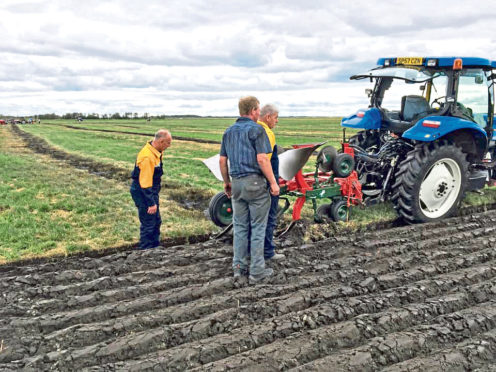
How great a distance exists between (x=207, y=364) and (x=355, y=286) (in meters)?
1.63

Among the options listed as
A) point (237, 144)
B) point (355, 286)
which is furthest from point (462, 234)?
point (237, 144)

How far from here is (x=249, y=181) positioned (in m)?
3.86

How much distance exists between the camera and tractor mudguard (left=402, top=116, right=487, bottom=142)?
223 inches

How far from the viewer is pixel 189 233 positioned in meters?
5.64

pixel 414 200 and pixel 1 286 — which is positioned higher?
pixel 414 200

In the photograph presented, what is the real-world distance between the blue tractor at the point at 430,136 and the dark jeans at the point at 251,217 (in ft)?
8.72

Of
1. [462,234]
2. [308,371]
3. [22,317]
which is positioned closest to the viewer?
[308,371]

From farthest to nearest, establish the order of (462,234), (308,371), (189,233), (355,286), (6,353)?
(189,233) → (462,234) → (355,286) → (6,353) → (308,371)

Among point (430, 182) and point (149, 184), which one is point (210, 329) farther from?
point (430, 182)

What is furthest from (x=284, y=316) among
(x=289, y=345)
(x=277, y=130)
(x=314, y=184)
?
(x=277, y=130)

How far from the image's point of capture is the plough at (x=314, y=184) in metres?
5.29

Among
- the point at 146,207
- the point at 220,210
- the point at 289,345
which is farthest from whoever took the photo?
the point at 220,210

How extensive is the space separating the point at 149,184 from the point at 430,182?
12.6 feet

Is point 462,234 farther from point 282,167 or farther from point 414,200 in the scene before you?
point 282,167
